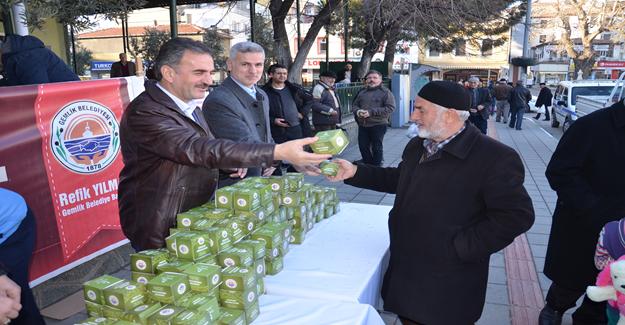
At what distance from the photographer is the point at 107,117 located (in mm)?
3840

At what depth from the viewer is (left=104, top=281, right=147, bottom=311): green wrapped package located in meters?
1.60

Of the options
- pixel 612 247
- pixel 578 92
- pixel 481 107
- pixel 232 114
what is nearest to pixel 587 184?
pixel 612 247

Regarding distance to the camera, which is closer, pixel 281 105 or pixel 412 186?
pixel 412 186

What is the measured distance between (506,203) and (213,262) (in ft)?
4.44

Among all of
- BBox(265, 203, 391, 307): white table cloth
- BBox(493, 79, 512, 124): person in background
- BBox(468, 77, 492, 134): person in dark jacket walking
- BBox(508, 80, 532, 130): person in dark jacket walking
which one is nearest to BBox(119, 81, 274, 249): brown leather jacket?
BBox(265, 203, 391, 307): white table cloth

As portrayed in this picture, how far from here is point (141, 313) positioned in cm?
155

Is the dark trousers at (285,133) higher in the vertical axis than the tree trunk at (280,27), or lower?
lower

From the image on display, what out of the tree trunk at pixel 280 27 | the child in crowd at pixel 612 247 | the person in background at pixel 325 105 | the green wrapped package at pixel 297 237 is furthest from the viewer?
the tree trunk at pixel 280 27

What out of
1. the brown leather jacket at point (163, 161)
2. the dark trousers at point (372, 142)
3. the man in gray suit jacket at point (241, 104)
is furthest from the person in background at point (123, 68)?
the brown leather jacket at point (163, 161)

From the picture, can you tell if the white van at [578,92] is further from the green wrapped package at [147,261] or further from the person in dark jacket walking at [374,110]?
the green wrapped package at [147,261]

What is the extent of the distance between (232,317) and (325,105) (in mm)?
6623

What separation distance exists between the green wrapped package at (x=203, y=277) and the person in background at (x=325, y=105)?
252 inches

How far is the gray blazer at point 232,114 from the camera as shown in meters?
3.05

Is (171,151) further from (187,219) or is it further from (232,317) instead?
(232,317)
